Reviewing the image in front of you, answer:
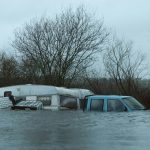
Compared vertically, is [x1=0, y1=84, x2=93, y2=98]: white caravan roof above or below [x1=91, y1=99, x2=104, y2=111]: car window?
above

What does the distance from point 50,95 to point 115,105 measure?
6407mm

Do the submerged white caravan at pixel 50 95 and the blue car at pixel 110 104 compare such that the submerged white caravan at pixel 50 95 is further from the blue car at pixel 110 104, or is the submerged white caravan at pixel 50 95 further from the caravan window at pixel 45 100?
the blue car at pixel 110 104

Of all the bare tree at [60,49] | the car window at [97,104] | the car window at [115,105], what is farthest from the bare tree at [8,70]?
the car window at [115,105]

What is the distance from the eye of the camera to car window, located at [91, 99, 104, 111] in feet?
73.6

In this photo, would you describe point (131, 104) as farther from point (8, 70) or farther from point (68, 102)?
point (8, 70)

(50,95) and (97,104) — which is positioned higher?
(50,95)

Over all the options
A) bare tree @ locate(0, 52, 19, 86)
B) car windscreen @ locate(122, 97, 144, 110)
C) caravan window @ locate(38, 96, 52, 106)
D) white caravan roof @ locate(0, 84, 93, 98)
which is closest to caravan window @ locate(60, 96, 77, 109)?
white caravan roof @ locate(0, 84, 93, 98)

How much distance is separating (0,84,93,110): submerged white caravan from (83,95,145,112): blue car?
200 inches

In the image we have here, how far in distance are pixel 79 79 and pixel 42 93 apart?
2265 cm

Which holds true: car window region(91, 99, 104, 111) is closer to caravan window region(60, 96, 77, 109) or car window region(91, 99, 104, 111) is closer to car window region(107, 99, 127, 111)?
car window region(107, 99, 127, 111)

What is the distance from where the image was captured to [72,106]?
28.1 meters

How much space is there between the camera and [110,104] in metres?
22.4

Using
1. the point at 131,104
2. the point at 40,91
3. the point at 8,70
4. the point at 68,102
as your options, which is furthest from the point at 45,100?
the point at 8,70

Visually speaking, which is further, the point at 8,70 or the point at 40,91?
the point at 8,70
